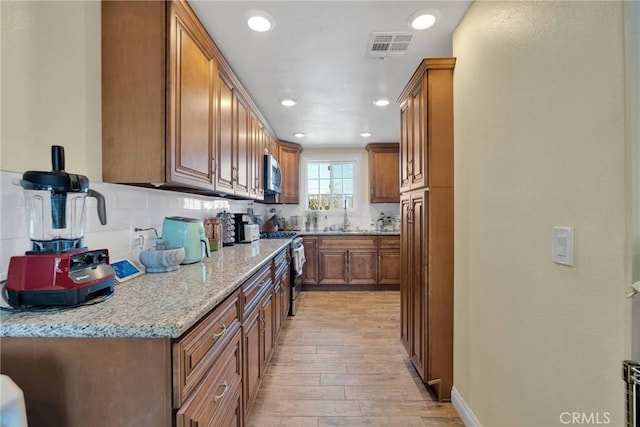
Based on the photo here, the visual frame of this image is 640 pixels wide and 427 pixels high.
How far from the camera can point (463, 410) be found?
65.2 inches

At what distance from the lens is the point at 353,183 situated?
5.04m

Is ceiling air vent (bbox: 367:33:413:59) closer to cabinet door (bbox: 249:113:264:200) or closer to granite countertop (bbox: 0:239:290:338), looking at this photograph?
cabinet door (bbox: 249:113:264:200)

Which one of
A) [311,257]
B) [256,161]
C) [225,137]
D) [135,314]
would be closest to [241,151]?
[225,137]

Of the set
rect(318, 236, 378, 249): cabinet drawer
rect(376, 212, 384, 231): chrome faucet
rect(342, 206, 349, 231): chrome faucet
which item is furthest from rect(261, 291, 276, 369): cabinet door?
rect(376, 212, 384, 231): chrome faucet

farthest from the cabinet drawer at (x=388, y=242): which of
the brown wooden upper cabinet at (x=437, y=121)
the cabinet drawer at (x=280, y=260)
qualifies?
the brown wooden upper cabinet at (x=437, y=121)

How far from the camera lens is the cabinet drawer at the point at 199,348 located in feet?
2.70

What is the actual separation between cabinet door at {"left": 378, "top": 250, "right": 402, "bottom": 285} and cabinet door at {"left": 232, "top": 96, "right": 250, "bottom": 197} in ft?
8.23

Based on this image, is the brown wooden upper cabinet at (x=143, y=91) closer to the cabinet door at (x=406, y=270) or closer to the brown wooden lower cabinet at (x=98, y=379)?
the brown wooden lower cabinet at (x=98, y=379)

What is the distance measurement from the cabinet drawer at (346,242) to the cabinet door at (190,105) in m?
2.67

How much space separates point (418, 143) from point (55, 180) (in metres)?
1.94

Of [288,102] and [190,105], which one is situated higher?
[288,102]

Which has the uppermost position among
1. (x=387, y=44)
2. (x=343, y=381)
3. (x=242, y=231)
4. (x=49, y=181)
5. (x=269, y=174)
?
(x=387, y=44)

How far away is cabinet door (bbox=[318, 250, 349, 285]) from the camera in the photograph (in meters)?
4.38

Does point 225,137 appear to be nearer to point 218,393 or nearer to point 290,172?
point 218,393
